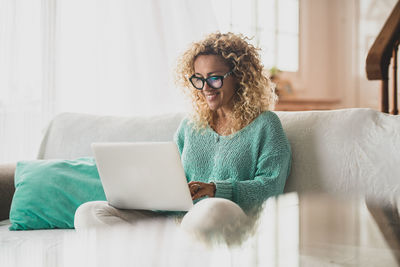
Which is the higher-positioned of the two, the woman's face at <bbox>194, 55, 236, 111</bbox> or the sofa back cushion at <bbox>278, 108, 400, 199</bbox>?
the woman's face at <bbox>194, 55, 236, 111</bbox>

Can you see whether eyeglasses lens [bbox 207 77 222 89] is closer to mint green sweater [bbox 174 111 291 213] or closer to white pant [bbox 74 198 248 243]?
mint green sweater [bbox 174 111 291 213]

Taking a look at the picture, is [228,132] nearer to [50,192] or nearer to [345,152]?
[345,152]

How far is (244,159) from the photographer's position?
63.0 inches

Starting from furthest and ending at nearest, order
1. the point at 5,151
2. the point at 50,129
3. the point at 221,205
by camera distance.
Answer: the point at 5,151 → the point at 50,129 → the point at 221,205

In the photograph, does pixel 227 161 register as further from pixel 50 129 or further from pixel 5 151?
pixel 5 151

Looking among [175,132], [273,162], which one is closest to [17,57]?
[175,132]

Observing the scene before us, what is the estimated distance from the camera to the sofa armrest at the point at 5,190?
1.79m

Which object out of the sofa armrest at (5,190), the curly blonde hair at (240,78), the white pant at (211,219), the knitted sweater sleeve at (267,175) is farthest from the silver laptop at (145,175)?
the sofa armrest at (5,190)

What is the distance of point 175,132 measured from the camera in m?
1.98

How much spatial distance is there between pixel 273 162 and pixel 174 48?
5.17ft

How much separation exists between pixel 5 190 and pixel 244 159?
3.13 ft

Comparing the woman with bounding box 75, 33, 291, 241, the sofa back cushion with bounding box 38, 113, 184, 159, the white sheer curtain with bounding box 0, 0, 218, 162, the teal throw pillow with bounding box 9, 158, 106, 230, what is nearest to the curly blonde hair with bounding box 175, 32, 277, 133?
the woman with bounding box 75, 33, 291, 241

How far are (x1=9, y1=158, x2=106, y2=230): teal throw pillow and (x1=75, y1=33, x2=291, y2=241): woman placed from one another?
0.28m

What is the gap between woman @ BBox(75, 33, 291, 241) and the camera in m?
1.44
